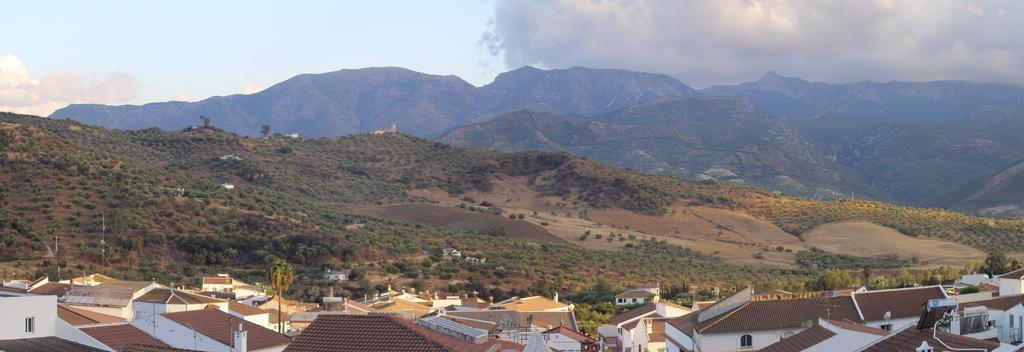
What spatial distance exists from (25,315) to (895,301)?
2469 centimetres

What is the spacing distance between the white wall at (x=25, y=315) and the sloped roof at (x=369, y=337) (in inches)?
225

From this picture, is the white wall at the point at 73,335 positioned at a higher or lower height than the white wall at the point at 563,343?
higher

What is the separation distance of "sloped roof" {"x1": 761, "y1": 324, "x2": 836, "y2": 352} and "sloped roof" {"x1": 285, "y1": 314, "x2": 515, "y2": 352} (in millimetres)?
7736

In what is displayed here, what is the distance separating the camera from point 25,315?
2288 centimetres

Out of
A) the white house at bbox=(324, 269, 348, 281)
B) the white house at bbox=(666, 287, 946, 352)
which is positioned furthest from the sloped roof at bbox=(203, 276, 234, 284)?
the white house at bbox=(666, 287, 946, 352)

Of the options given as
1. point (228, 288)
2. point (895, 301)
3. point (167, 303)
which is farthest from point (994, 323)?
point (228, 288)

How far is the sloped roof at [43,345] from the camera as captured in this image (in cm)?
2147

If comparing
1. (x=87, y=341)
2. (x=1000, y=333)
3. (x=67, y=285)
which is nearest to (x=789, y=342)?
(x=1000, y=333)

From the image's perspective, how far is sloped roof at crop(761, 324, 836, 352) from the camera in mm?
25094

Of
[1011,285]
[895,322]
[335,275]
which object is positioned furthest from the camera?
[335,275]

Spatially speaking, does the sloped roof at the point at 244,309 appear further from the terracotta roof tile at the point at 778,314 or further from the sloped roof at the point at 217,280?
the sloped roof at the point at 217,280

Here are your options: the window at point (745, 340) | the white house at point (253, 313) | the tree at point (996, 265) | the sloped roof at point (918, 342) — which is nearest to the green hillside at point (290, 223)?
the tree at point (996, 265)

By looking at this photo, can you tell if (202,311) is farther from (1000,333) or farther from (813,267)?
(813,267)

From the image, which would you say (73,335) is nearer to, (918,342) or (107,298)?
(918,342)
